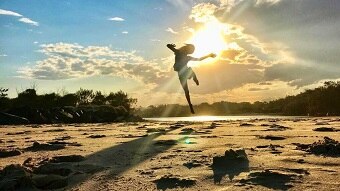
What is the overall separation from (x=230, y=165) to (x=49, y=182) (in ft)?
5.06

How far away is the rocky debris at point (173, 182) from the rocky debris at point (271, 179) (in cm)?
39

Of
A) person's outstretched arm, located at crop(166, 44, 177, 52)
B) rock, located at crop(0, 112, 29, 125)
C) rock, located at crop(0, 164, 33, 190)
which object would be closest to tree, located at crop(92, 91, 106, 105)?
rock, located at crop(0, 112, 29, 125)

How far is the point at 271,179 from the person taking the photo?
2672 mm

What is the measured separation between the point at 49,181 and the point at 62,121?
2047 centimetres

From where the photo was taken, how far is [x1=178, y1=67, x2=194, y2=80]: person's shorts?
9.54 m

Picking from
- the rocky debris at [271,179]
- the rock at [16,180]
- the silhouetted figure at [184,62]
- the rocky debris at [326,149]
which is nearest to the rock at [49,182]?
the rock at [16,180]

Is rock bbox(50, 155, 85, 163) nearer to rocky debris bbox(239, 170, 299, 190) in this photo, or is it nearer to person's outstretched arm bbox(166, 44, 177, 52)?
rocky debris bbox(239, 170, 299, 190)

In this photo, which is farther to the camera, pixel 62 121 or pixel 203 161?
pixel 62 121

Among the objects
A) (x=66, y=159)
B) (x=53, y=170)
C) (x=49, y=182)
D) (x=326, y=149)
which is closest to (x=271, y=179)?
(x=326, y=149)

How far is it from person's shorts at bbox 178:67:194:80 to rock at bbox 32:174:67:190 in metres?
Result: 6.98

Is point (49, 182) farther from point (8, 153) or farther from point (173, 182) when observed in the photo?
point (8, 153)

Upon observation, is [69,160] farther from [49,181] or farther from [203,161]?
[203,161]

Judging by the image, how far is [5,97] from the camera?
40125 mm

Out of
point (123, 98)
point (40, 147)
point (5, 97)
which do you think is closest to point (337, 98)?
point (123, 98)
